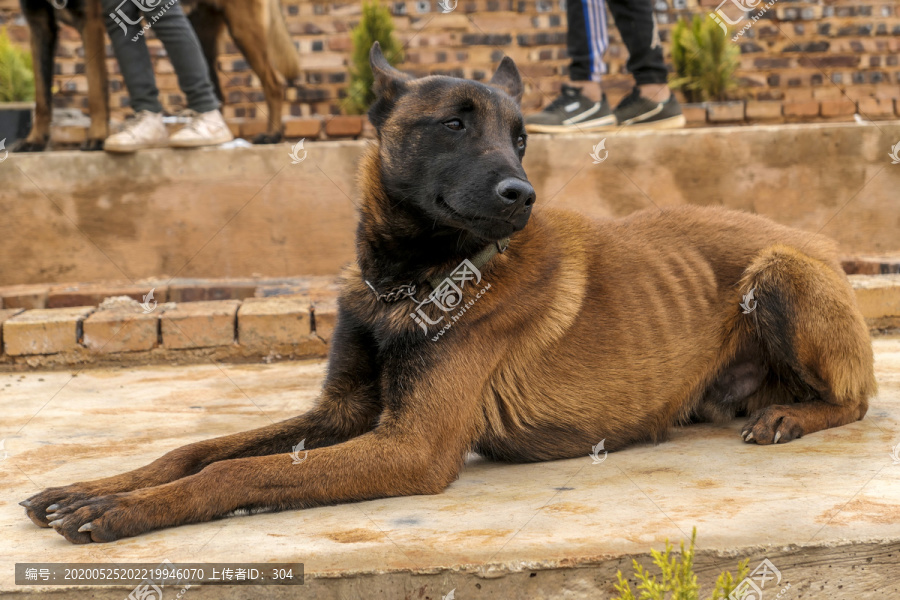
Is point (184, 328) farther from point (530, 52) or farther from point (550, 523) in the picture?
point (530, 52)

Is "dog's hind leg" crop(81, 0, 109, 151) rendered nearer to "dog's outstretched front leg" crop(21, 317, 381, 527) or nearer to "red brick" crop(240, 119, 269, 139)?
"red brick" crop(240, 119, 269, 139)

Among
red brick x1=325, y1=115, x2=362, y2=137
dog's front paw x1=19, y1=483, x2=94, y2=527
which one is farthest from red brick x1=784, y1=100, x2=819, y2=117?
dog's front paw x1=19, y1=483, x2=94, y2=527

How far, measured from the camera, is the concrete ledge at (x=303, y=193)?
501 centimetres

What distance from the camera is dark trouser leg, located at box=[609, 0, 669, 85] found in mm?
5242

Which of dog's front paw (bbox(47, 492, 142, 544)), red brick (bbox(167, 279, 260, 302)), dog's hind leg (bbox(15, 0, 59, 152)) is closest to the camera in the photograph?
dog's front paw (bbox(47, 492, 142, 544))

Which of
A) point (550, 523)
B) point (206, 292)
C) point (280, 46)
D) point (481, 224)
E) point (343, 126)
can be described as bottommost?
point (206, 292)

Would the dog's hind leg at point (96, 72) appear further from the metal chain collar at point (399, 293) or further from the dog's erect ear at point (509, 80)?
the metal chain collar at point (399, 293)

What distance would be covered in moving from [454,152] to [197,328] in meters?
2.21

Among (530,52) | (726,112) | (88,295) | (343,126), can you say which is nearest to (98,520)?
(88,295)

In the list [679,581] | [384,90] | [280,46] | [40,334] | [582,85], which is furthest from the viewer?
[280,46]

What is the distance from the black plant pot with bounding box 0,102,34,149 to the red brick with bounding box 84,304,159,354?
2459 mm

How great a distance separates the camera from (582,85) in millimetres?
5449

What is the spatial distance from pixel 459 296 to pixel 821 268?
126 centimetres

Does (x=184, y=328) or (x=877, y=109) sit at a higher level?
(x=877, y=109)
